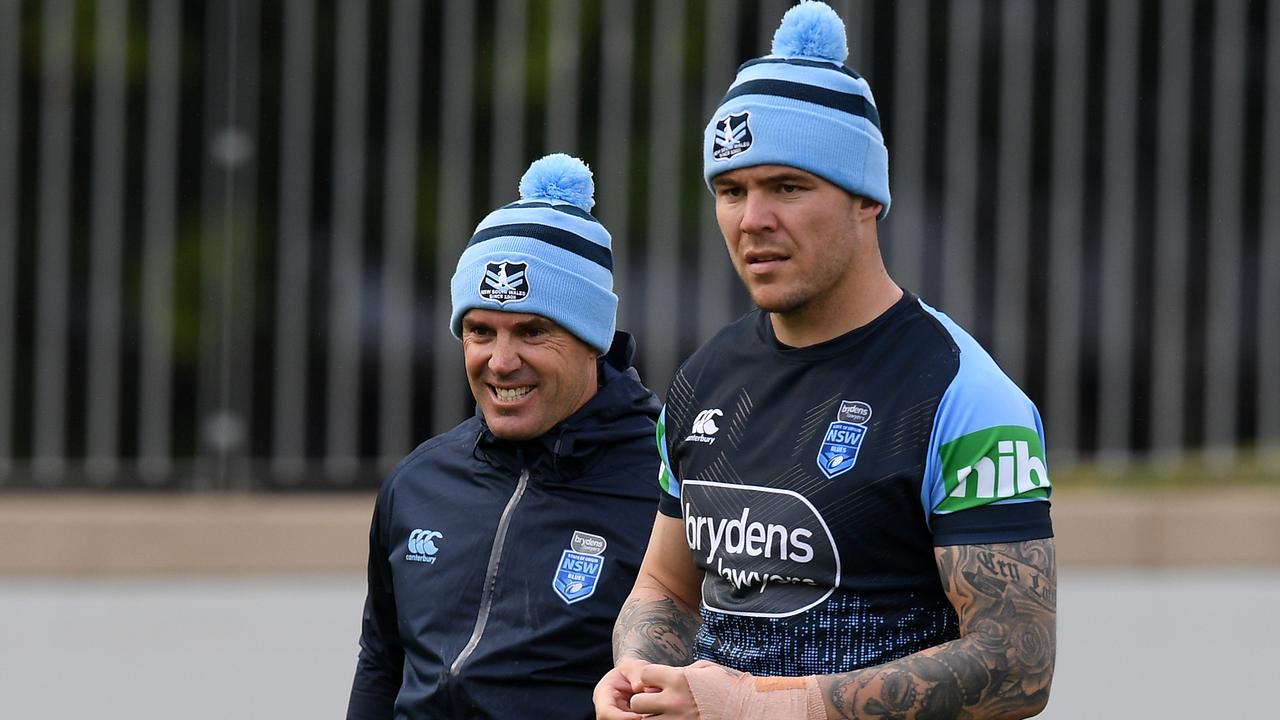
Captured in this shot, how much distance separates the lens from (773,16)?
7.61 m

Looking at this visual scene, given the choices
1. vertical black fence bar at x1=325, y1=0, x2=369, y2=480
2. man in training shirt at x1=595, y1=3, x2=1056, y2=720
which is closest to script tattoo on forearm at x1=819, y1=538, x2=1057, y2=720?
man in training shirt at x1=595, y1=3, x2=1056, y2=720

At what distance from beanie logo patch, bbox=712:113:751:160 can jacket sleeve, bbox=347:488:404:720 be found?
1270mm

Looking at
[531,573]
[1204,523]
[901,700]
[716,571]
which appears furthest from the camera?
[1204,523]

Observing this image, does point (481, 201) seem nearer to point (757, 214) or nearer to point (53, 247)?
point (53, 247)

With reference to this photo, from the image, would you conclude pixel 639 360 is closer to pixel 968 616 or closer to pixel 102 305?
pixel 102 305

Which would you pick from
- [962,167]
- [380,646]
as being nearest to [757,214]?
[380,646]

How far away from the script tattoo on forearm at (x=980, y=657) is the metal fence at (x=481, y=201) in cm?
504

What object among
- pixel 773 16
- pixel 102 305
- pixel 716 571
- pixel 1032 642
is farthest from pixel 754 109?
pixel 102 305

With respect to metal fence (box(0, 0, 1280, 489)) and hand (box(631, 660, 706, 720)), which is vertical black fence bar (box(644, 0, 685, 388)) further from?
hand (box(631, 660, 706, 720))

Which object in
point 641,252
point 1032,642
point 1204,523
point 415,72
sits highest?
point 415,72

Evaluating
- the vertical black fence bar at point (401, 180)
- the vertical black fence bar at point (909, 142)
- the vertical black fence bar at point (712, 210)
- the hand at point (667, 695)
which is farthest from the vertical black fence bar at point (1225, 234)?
the hand at point (667, 695)

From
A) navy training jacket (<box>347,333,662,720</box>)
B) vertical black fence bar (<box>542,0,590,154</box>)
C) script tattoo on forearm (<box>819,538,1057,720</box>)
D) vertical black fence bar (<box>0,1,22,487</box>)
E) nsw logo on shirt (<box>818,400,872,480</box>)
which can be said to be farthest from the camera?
vertical black fence bar (<box>542,0,590,154</box>)

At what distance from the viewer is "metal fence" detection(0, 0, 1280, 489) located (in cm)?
761

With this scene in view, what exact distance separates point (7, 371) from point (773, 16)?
11.2ft
